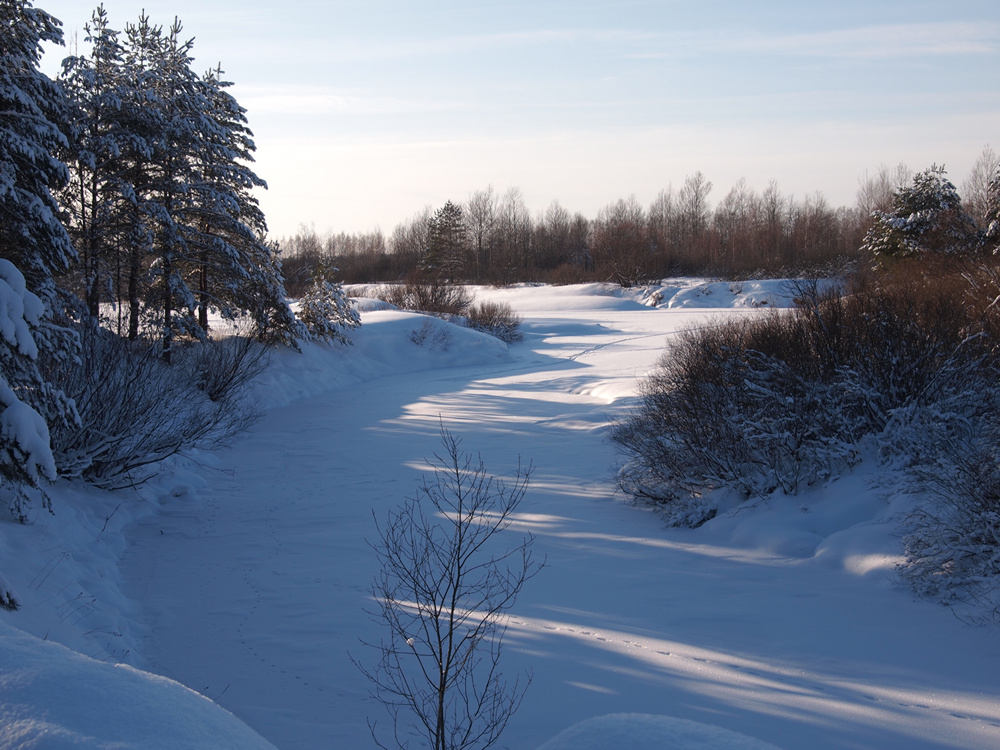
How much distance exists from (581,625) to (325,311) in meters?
22.3

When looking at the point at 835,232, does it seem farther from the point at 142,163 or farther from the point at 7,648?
the point at 7,648

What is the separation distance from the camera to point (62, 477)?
984 cm

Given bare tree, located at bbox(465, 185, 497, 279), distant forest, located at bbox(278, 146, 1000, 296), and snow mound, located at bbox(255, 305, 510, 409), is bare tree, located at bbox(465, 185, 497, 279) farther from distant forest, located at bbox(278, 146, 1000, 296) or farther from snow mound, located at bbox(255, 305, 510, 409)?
snow mound, located at bbox(255, 305, 510, 409)

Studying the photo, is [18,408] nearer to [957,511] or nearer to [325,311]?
[957,511]

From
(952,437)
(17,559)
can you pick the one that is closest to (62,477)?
(17,559)

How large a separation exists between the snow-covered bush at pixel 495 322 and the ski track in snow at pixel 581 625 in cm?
2529

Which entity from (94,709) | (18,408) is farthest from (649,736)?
(18,408)

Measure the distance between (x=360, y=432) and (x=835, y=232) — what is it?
69170mm

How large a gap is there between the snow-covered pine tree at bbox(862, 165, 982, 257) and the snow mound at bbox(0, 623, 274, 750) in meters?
24.0

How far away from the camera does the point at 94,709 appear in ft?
8.16

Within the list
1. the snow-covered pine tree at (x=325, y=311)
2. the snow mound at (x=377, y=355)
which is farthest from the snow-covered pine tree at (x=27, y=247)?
the snow-covered pine tree at (x=325, y=311)

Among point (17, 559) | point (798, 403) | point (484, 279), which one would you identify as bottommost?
point (17, 559)

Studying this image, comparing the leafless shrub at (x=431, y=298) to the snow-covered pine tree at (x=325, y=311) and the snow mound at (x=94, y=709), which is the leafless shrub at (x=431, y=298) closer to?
the snow-covered pine tree at (x=325, y=311)

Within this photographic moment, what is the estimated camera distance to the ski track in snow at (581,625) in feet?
17.9
